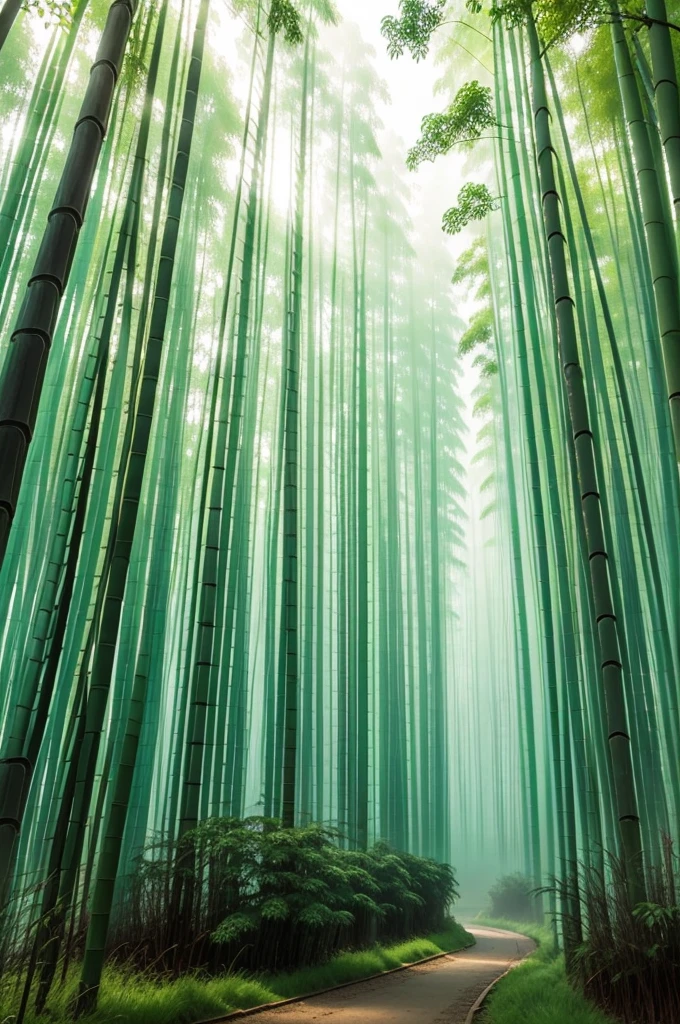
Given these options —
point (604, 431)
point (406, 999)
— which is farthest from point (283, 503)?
point (406, 999)

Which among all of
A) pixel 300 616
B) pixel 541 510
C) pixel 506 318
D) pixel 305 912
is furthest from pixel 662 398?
pixel 506 318

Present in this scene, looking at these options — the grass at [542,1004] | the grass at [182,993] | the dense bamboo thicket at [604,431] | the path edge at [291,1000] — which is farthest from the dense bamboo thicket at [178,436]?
the dense bamboo thicket at [604,431]

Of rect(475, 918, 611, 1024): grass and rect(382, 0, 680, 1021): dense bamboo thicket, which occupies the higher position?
rect(382, 0, 680, 1021): dense bamboo thicket

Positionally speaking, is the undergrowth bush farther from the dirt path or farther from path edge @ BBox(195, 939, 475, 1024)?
the dirt path

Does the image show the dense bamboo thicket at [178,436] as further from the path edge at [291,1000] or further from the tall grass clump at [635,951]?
the tall grass clump at [635,951]

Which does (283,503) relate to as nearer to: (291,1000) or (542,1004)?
(291,1000)

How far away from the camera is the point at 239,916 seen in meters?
3.31

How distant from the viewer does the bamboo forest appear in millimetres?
2436

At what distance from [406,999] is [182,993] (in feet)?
4.55

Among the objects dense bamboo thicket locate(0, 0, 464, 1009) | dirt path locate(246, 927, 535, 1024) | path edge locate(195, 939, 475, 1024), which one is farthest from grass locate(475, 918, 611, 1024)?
dense bamboo thicket locate(0, 0, 464, 1009)

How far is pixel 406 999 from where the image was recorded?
136 inches

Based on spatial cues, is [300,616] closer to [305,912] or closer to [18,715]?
[305,912]

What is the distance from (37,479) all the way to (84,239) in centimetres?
157

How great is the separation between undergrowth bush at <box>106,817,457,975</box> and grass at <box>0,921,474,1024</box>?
13 cm
